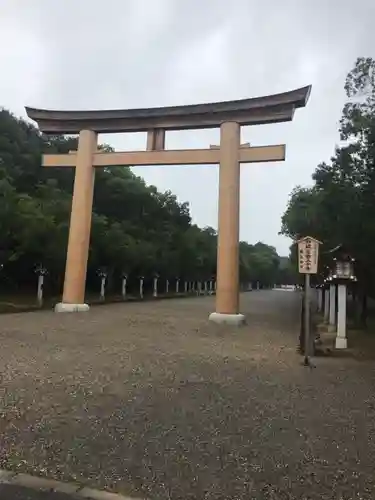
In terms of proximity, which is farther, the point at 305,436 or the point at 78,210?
the point at 78,210

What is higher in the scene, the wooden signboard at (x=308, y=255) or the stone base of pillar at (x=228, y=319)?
the wooden signboard at (x=308, y=255)

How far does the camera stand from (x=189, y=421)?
15.7ft

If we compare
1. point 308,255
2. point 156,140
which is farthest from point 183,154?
point 308,255

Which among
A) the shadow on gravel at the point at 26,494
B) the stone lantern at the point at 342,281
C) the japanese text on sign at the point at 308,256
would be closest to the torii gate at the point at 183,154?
the stone lantern at the point at 342,281

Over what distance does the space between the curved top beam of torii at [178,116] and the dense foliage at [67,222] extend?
14.8 ft

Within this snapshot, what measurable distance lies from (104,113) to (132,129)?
4.06 ft

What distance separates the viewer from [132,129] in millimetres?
17562

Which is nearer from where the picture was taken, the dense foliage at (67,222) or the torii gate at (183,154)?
the torii gate at (183,154)

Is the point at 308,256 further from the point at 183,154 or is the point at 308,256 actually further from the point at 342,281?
the point at 183,154

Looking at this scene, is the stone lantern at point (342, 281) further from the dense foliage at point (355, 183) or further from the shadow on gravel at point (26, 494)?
the shadow on gravel at point (26, 494)

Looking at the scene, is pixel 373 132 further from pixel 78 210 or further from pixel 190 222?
pixel 190 222

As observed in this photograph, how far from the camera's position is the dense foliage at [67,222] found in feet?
69.9

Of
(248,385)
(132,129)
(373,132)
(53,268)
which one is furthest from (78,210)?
(248,385)

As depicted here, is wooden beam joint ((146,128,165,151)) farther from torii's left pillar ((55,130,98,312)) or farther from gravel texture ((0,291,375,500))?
gravel texture ((0,291,375,500))
